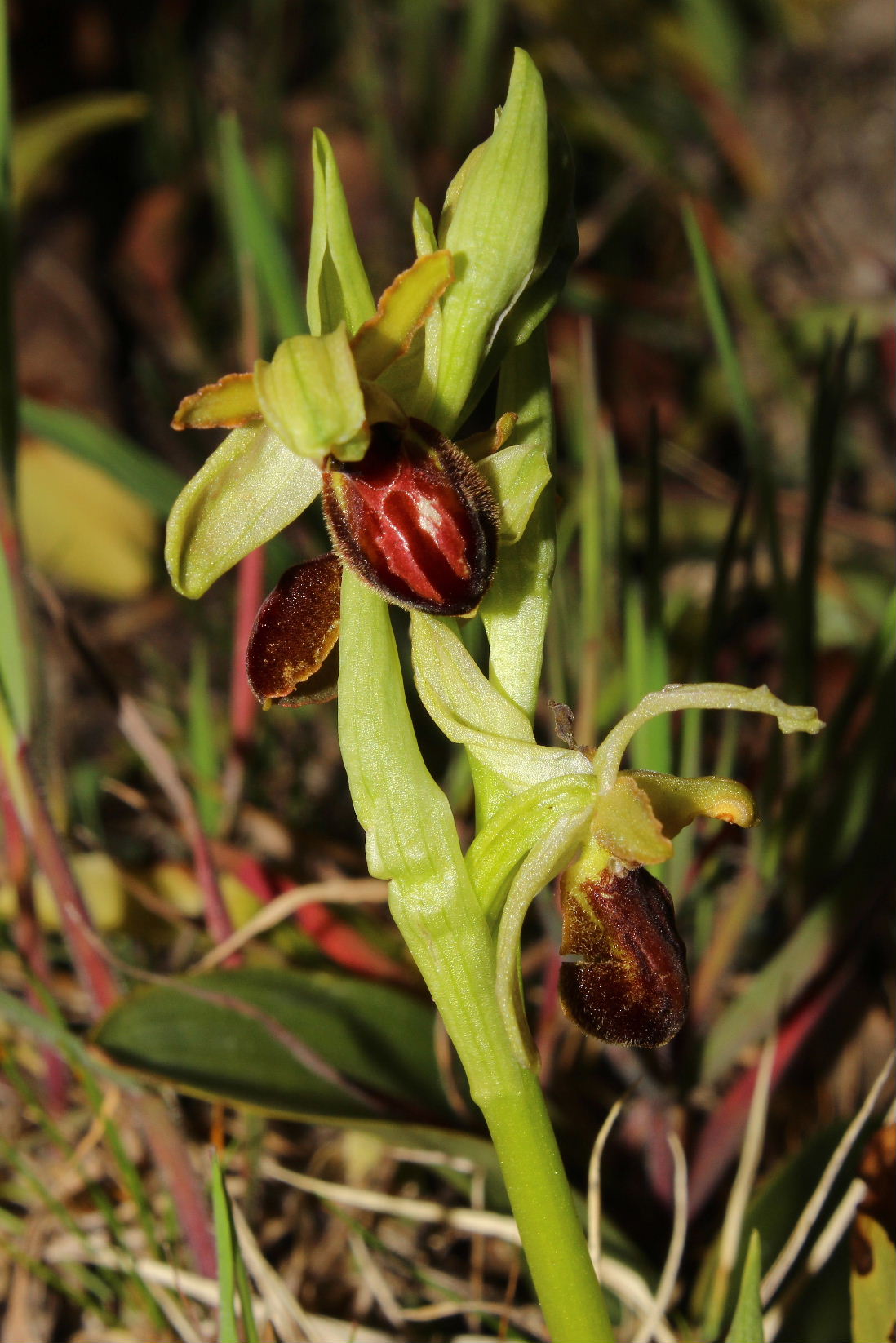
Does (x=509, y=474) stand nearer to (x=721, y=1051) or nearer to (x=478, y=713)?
(x=478, y=713)

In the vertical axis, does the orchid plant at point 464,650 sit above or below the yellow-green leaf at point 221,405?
below

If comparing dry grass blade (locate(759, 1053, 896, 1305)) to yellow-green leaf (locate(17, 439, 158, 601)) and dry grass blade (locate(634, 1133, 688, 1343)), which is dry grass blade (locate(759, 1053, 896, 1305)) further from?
yellow-green leaf (locate(17, 439, 158, 601))

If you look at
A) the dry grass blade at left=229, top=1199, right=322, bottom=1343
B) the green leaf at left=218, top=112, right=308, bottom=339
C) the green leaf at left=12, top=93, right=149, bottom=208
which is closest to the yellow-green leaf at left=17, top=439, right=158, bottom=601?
the green leaf at left=12, top=93, right=149, bottom=208

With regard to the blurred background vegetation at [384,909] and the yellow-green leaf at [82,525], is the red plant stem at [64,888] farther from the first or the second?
the yellow-green leaf at [82,525]

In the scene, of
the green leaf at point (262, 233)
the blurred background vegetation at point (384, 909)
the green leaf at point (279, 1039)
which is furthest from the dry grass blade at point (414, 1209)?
the green leaf at point (262, 233)

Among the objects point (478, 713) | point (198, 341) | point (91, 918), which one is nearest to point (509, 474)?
point (478, 713)

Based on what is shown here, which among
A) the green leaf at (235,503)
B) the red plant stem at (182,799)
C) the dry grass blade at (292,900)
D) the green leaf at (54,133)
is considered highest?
the green leaf at (54,133)

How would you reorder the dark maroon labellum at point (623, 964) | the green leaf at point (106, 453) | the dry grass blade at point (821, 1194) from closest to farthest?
the dark maroon labellum at point (623, 964) → the dry grass blade at point (821, 1194) → the green leaf at point (106, 453)
